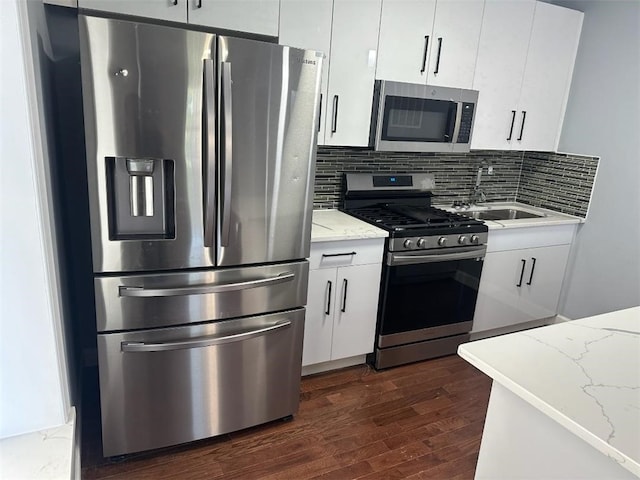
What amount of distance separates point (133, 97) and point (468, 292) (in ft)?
7.69

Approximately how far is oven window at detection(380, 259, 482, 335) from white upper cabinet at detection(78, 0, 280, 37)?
58.9 inches

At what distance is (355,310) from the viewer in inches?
106

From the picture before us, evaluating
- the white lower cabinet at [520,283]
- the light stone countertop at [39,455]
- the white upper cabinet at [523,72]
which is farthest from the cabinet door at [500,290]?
the light stone countertop at [39,455]

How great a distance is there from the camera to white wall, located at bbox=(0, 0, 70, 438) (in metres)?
1.07

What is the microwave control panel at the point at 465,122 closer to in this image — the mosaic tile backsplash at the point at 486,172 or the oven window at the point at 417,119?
the oven window at the point at 417,119

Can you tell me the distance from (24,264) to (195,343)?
35.6 inches

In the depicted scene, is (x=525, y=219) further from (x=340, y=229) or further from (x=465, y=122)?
(x=340, y=229)

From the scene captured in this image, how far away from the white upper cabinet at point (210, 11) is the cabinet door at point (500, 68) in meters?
1.45

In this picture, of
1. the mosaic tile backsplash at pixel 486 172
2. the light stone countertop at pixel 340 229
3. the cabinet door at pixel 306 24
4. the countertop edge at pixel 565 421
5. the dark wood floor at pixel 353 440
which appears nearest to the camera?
the countertop edge at pixel 565 421

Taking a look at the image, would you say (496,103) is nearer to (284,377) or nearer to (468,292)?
(468,292)

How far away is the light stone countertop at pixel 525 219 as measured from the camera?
10.0 ft

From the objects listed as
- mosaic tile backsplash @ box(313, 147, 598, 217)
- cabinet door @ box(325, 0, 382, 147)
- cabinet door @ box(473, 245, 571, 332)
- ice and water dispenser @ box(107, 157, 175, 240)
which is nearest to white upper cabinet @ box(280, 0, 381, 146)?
cabinet door @ box(325, 0, 382, 147)

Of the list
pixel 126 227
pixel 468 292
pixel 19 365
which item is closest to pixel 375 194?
pixel 468 292

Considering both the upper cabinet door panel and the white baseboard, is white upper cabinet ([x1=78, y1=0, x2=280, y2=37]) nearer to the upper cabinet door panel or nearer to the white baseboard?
the upper cabinet door panel
